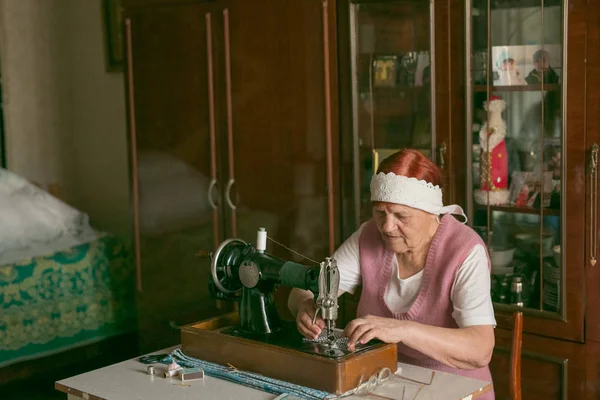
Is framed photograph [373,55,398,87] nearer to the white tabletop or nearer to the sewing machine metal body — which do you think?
the sewing machine metal body

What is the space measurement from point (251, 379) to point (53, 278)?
2.49m

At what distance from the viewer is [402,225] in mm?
2443

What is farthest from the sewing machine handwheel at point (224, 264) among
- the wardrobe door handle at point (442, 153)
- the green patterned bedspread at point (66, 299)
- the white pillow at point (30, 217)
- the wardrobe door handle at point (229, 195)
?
the white pillow at point (30, 217)

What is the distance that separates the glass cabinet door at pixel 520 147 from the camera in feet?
9.30

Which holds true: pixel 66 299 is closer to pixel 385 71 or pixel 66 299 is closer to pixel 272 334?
pixel 385 71

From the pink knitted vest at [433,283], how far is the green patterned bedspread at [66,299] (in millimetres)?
2240

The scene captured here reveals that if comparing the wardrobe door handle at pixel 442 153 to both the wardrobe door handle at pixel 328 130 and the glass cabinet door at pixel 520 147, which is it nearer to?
the glass cabinet door at pixel 520 147

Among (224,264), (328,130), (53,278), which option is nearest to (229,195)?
(328,130)

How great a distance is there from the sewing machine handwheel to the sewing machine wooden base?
0.12 m

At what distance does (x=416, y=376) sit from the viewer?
212 cm

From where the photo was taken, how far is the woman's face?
2.44 metres

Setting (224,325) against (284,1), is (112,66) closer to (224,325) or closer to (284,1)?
(284,1)

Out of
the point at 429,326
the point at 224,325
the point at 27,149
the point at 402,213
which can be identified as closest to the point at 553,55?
the point at 402,213

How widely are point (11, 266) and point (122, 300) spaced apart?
685 millimetres
